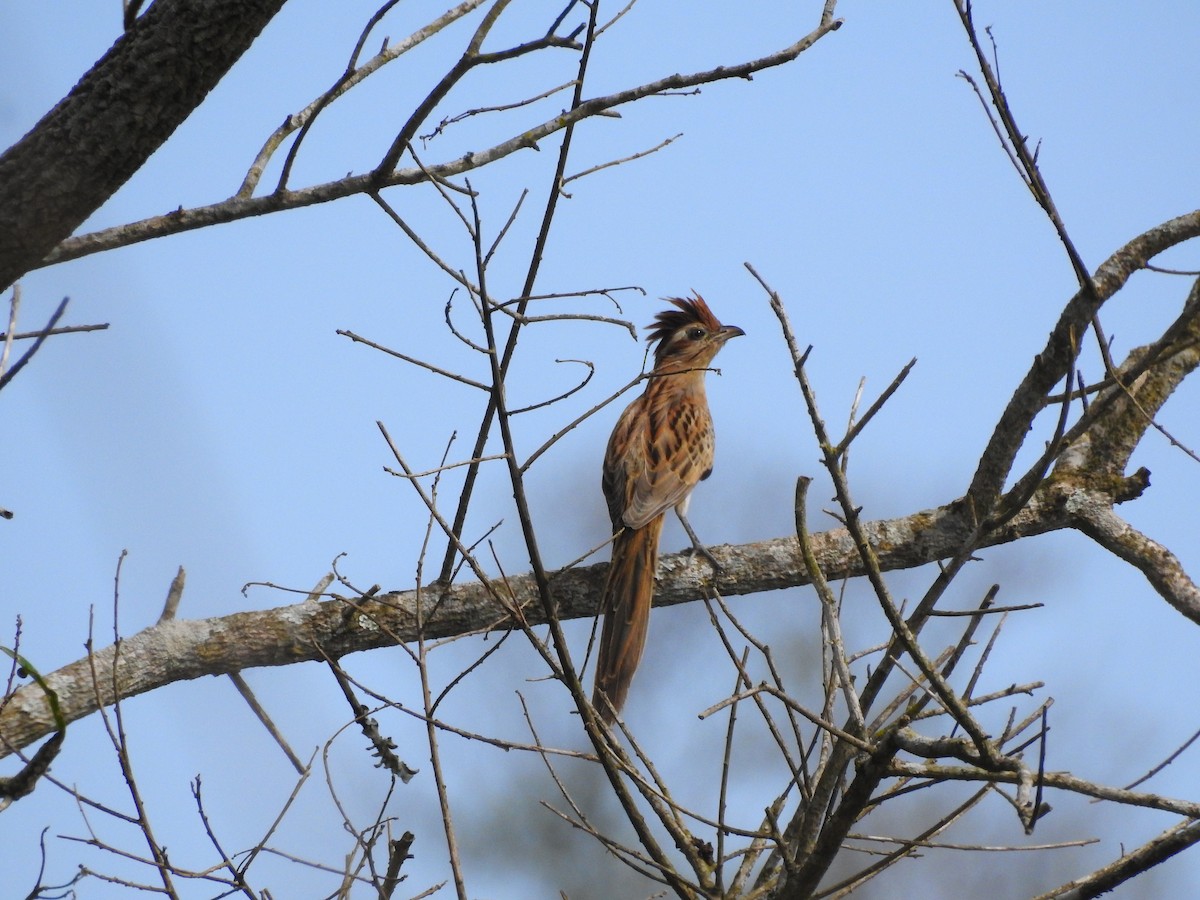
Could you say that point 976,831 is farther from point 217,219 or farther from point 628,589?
point 217,219

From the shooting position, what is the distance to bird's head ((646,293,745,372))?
7.32m

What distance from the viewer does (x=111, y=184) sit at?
2158 millimetres

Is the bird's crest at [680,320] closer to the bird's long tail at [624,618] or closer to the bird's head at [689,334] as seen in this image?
the bird's head at [689,334]

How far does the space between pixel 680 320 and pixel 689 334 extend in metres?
0.13

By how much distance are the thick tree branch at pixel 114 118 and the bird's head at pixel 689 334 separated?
5185 millimetres

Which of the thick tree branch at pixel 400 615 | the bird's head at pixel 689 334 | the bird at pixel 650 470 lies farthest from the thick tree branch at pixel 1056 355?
the bird's head at pixel 689 334

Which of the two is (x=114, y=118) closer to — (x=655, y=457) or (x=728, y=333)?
(x=655, y=457)

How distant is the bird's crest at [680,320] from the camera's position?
741 centimetres

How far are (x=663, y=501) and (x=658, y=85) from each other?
9.18ft

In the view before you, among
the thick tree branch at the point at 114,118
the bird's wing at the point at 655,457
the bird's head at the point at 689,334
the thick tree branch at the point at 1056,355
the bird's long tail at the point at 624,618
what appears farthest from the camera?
the bird's head at the point at 689,334

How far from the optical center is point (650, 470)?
611 cm

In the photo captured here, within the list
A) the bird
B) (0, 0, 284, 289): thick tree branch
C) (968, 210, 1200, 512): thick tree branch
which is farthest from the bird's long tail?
(0, 0, 284, 289): thick tree branch

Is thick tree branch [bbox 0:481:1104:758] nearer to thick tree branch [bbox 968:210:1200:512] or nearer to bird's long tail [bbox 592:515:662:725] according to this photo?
bird's long tail [bbox 592:515:662:725]

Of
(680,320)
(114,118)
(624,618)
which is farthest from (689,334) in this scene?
(114,118)
